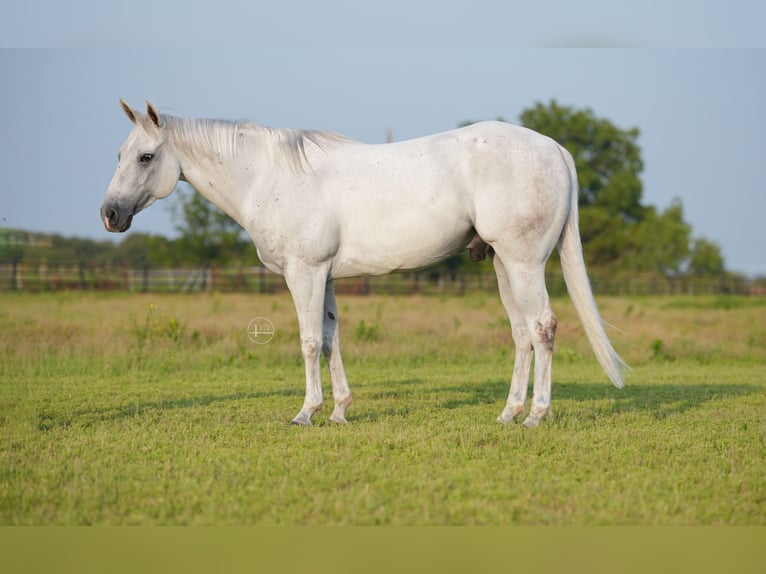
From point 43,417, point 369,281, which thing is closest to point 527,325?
point 43,417

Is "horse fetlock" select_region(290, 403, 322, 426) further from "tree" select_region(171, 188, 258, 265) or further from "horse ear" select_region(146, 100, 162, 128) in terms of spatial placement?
"tree" select_region(171, 188, 258, 265)

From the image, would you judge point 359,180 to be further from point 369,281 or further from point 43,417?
point 369,281

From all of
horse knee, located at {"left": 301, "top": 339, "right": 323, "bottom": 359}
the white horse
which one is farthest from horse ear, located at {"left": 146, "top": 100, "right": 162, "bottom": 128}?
horse knee, located at {"left": 301, "top": 339, "right": 323, "bottom": 359}

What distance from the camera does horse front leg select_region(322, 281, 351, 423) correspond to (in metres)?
6.67

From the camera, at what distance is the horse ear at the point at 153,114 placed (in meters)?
6.41

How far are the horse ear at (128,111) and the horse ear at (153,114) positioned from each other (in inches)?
6.0

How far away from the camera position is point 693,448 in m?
5.44

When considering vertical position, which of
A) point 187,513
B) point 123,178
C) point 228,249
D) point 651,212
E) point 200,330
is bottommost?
point 187,513

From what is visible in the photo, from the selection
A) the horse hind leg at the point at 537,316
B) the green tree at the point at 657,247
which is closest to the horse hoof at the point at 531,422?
the horse hind leg at the point at 537,316

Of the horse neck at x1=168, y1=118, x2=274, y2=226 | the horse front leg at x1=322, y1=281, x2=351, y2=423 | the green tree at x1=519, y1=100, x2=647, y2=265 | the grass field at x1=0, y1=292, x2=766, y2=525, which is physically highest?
the green tree at x1=519, y1=100, x2=647, y2=265

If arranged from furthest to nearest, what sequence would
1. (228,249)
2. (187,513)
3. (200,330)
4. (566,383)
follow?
(228,249), (200,330), (566,383), (187,513)

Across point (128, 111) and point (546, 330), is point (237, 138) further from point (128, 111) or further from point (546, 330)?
point (546, 330)

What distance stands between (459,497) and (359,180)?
10.2 feet

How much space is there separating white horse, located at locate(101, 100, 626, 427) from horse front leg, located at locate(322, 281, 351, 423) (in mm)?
15
